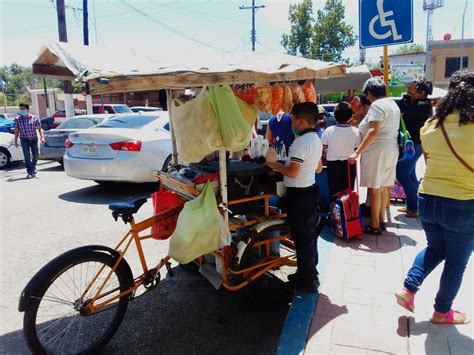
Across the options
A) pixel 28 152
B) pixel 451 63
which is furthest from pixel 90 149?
pixel 451 63

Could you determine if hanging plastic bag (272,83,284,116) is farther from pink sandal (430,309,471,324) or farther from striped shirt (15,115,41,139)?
striped shirt (15,115,41,139)

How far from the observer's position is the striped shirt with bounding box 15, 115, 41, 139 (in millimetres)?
9461

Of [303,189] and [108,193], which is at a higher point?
[303,189]

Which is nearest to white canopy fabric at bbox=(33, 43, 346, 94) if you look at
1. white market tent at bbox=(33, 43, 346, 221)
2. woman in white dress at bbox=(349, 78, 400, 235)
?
white market tent at bbox=(33, 43, 346, 221)

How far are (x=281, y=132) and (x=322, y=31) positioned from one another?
4143cm

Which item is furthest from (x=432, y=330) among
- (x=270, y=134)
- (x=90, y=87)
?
(x=270, y=134)

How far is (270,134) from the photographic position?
5.49 metres

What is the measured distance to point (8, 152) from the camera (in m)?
11.1

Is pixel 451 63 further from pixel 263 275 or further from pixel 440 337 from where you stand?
pixel 440 337

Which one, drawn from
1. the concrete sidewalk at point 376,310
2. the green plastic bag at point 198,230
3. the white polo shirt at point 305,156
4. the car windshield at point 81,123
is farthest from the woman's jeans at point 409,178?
the car windshield at point 81,123

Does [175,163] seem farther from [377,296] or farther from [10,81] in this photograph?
[10,81]

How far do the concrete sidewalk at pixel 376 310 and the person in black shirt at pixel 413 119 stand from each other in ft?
3.68

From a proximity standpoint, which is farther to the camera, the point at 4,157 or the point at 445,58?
the point at 445,58

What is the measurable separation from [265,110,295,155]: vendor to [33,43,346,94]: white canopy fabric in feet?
5.84
